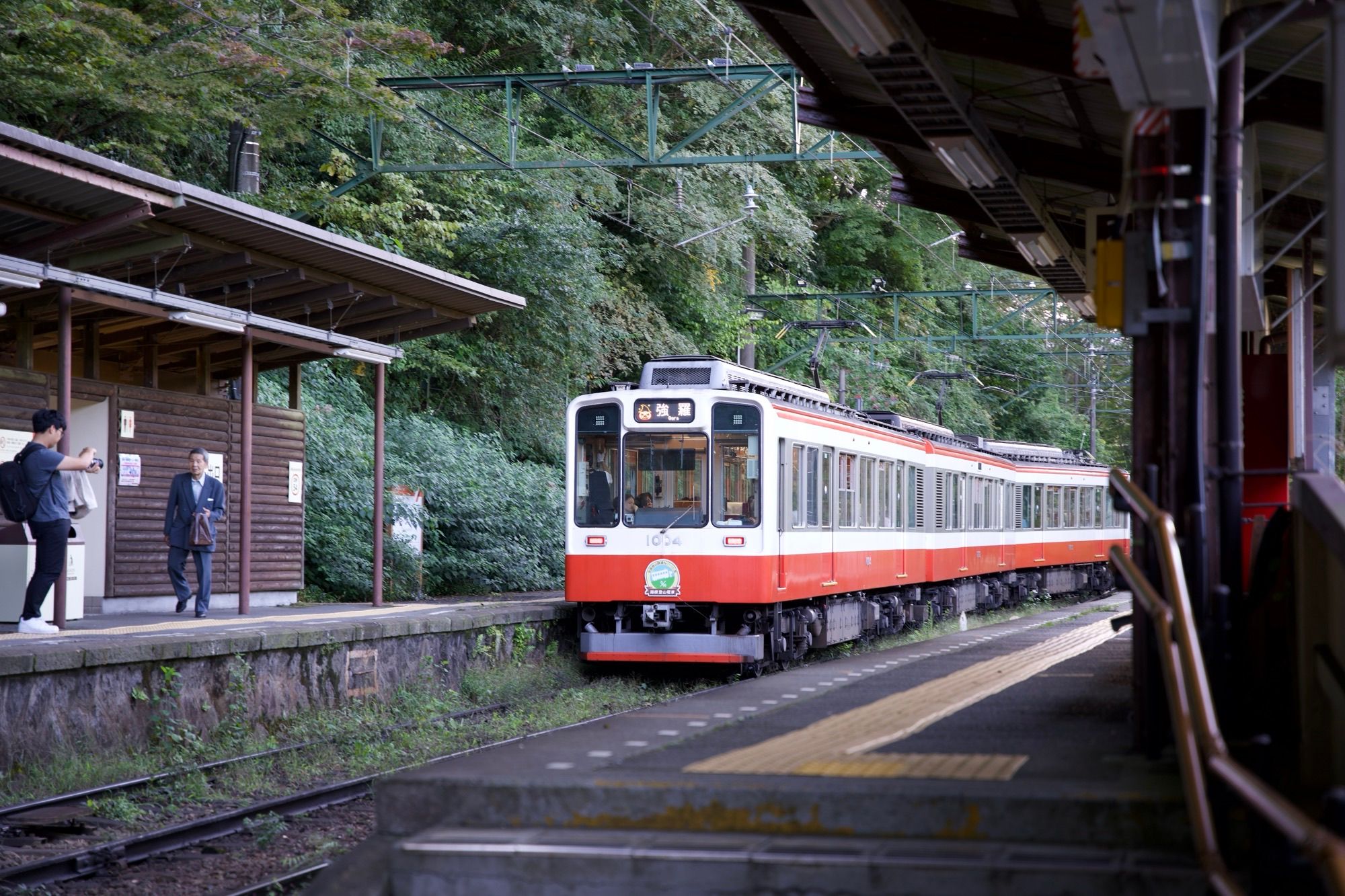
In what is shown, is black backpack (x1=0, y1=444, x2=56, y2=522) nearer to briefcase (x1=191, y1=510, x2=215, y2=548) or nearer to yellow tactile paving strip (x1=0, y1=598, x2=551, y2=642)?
yellow tactile paving strip (x1=0, y1=598, x2=551, y2=642)

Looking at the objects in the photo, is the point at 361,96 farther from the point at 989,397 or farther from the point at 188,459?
the point at 989,397

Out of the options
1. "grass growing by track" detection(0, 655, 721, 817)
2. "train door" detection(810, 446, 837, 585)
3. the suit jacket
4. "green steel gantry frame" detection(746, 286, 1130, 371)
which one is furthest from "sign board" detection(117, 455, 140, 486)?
"green steel gantry frame" detection(746, 286, 1130, 371)

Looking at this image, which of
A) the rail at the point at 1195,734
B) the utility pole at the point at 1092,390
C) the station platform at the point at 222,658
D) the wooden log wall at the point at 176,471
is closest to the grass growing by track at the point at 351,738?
the station platform at the point at 222,658

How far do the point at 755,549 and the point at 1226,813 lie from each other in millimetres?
9251

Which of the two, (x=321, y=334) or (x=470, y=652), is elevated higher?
(x=321, y=334)

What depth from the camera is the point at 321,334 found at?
1441 cm

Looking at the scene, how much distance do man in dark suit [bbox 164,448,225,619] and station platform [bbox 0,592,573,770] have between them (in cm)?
33

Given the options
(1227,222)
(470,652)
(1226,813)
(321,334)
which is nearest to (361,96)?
(321,334)

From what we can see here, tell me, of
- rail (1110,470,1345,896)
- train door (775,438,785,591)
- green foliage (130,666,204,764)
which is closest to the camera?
rail (1110,470,1345,896)

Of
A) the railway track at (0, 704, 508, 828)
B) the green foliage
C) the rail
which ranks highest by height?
the rail

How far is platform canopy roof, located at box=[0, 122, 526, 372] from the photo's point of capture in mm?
10531

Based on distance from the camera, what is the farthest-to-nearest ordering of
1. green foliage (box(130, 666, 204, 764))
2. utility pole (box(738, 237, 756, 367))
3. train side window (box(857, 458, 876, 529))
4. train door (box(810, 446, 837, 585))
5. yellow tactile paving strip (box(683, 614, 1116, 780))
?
utility pole (box(738, 237, 756, 367)) < train side window (box(857, 458, 876, 529)) < train door (box(810, 446, 837, 585)) < green foliage (box(130, 666, 204, 764)) < yellow tactile paving strip (box(683, 614, 1116, 780))

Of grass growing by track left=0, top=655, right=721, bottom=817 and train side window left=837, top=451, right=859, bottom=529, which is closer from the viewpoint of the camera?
grass growing by track left=0, top=655, right=721, bottom=817

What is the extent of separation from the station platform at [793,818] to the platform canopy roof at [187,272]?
19.6 feet
